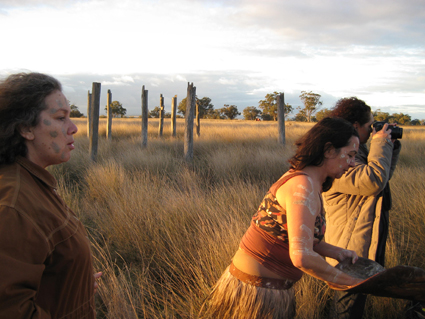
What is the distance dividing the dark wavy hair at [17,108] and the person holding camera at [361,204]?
Result: 2035mm

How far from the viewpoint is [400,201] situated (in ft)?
14.4

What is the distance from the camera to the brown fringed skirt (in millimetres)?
1663

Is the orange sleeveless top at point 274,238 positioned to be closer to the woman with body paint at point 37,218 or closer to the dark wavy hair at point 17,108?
the woman with body paint at point 37,218

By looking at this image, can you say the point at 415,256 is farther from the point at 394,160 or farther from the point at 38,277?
the point at 38,277

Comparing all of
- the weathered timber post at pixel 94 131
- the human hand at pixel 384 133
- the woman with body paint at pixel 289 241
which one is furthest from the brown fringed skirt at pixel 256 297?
the weathered timber post at pixel 94 131

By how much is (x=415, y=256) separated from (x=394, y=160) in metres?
1.56

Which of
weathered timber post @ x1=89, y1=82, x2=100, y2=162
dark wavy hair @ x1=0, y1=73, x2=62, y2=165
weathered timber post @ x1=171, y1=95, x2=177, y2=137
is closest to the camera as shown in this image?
dark wavy hair @ x1=0, y1=73, x2=62, y2=165

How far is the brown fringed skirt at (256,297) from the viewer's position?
166cm

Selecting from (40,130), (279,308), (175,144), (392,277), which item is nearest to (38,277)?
(40,130)

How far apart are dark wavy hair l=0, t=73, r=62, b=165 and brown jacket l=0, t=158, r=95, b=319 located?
62 mm

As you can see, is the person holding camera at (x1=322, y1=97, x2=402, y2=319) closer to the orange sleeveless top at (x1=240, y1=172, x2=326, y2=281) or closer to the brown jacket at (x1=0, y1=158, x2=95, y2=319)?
the orange sleeveless top at (x1=240, y1=172, x2=326, y2=281)

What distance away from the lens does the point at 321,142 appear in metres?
1.75

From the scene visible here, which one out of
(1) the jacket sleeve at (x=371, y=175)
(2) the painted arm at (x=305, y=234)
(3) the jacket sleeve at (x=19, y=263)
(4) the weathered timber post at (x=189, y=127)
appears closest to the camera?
(3) the jacket sleeve at (x=19, y=263)

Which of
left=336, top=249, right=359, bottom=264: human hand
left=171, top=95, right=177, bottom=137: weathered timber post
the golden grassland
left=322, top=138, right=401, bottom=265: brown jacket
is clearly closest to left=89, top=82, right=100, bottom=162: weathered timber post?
the golden grassland
